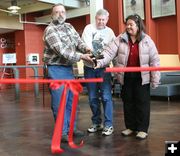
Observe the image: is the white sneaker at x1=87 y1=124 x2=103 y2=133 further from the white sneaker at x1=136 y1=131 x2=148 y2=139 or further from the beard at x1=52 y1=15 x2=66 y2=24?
the beard at x1=52 y1=15 x2=66 y2=24

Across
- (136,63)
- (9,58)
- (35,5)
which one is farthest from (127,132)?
(9,58)

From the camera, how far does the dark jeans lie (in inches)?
141

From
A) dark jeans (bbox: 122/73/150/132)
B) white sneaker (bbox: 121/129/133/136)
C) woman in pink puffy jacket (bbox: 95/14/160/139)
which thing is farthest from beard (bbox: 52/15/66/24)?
white sneaker (bbox: 121/129/133/136)

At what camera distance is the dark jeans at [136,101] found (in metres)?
3.59

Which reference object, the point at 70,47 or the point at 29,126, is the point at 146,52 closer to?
the point at 70,47

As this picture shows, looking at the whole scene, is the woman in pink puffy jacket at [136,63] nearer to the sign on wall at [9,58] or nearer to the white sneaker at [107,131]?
the white sneaker at [107,131]

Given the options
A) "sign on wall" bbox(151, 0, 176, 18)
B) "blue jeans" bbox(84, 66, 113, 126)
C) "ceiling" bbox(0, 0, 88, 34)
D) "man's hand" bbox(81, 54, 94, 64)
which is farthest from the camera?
"ceiling" bbox(0, 0, 88, 34)

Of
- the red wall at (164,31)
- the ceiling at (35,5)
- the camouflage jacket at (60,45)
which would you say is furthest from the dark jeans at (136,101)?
the ceiling at (35,5)

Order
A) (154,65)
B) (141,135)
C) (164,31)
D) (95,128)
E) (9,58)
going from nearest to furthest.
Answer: (154,65), (141,135), (95,128), (164,31), (9,58)

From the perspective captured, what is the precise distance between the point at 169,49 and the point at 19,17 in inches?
234

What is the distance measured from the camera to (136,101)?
3.65 metres

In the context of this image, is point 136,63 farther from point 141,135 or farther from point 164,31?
point 164,31

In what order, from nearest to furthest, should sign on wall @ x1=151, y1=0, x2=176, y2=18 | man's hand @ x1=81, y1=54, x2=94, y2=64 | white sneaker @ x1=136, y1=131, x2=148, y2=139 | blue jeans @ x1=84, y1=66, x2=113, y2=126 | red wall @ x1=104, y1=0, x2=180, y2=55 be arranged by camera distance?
man's hand @ x1=81, y1=54, x2=94, y2=64 < white sneaker @ x1=136, y1=131, x2=148, y2=139 < blue jeans @ x1=84, y1=66, x2=113, y2=126 < sign on wall @ x1=151, y1=0, x2=176, y2=18 < red wall @ x1=104, y1=0, x2=180, y2=55

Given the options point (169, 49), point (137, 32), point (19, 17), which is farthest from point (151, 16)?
point (137, 32)
